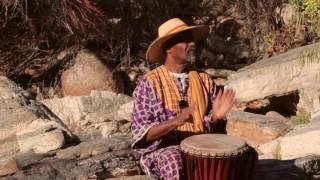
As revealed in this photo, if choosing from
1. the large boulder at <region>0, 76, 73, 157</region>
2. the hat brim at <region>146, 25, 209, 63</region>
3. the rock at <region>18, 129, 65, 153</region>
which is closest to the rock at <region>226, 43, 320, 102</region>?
the large boulder at <region>0, 76, 73, 157</region>

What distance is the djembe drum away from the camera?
4090 millimetres

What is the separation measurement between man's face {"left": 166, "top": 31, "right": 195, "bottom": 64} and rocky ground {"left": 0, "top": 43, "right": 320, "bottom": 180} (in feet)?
2.93

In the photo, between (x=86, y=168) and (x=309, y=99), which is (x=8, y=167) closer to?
(x=86, y=168)

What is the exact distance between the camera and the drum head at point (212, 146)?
4.08 m

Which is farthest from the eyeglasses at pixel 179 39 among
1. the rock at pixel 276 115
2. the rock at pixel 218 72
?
the rock at pixel 218 72

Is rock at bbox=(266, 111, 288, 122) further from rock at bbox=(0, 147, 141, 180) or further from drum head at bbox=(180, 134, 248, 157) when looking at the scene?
drum head at bbox=(180, 134, 248, 157)

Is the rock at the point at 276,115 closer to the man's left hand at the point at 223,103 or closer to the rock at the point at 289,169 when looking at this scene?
the rock at the point at 289,169

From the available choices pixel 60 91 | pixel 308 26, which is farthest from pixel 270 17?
pixel 60 91

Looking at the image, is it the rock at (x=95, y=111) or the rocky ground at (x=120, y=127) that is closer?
the rocky ground at (x=120, y=127)

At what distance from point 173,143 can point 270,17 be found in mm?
6250

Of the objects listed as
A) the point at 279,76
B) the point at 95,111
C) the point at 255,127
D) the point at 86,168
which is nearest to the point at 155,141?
the point at 86,168

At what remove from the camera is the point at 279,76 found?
25.8ft

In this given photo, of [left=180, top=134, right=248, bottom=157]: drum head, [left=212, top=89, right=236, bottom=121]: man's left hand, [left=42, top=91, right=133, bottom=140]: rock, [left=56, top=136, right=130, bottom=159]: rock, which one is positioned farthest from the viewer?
[left=42, top=91, right=133, bottom=140]: rock

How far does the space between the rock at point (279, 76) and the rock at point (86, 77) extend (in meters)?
1.90
